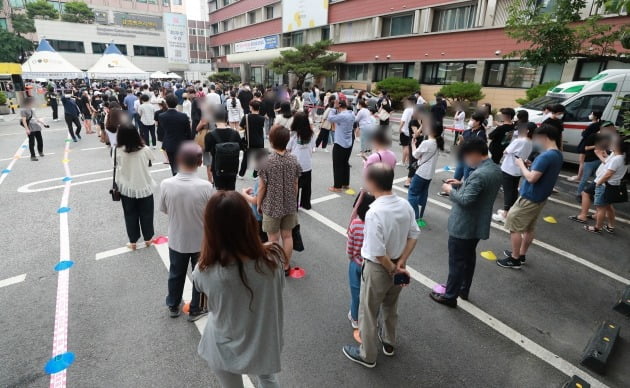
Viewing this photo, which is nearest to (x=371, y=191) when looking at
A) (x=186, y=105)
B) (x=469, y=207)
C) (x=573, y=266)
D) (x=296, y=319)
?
(x=469, y=207)

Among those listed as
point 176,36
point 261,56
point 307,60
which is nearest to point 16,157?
point 307,60

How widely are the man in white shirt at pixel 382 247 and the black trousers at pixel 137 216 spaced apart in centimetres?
337

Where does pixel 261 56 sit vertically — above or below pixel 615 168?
above

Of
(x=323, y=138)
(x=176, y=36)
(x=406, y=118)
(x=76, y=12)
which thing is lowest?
(x=323, y=138)

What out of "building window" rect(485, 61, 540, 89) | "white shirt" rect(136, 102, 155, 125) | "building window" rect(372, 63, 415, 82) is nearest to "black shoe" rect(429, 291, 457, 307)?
"white shirt" rect(136, 102, 155, 125)

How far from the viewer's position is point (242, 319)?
69.9 inches

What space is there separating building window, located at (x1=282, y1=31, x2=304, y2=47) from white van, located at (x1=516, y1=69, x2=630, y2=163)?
30.2 metres

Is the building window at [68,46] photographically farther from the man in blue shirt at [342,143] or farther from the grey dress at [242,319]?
the grey dress at [242,319]

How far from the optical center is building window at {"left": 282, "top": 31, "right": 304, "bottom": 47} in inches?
1398

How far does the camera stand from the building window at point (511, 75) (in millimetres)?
18250

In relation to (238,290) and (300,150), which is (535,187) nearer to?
(300,150)

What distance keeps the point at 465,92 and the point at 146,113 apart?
54.0 ft

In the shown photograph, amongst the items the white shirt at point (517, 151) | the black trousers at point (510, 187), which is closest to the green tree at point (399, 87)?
the black trousers at point (510, 187)

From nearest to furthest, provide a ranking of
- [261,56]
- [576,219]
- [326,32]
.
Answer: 1. [576,219]
2. [326,32]
3. [261,56]
